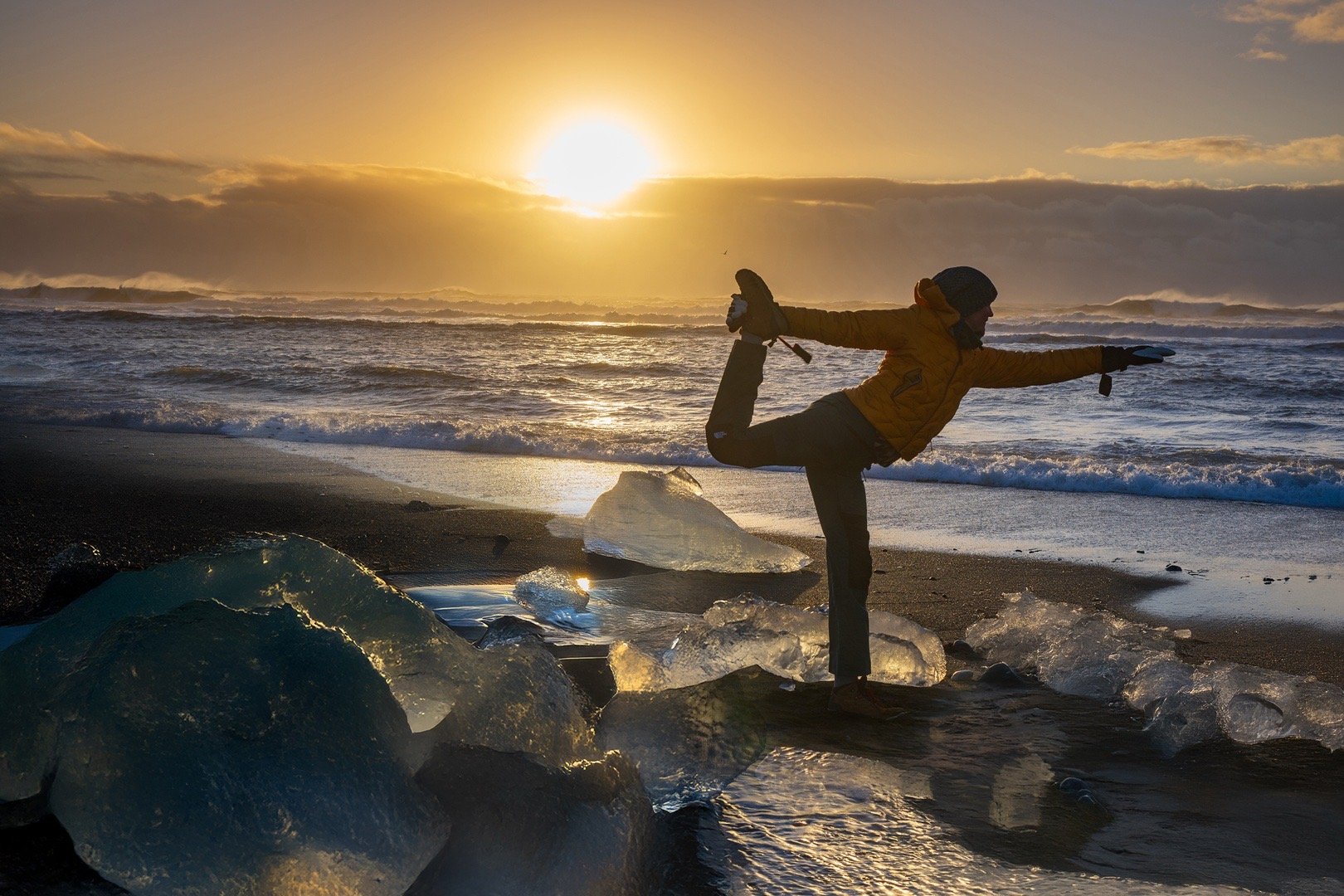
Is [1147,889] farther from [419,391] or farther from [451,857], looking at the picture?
[419,391]

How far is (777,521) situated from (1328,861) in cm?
561

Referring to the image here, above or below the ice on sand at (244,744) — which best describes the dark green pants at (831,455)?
above

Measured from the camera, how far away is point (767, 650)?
4574 mm

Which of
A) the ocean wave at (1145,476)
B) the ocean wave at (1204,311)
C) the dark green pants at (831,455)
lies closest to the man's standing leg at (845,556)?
the dark green pants at (831,455)

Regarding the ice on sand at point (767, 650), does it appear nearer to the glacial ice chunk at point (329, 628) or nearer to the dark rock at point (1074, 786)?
the glacial ice chunk at point (329, 628)

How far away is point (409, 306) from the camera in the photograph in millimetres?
64625

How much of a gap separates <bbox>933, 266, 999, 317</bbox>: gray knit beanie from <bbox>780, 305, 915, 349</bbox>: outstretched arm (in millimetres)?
151

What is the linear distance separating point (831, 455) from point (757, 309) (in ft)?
2.34

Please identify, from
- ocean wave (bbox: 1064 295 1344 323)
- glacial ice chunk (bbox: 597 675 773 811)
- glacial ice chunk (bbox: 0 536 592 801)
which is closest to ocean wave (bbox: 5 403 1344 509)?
glacial ice chunk (bbox: 597 675 773 811)

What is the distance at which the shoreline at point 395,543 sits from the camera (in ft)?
18.5

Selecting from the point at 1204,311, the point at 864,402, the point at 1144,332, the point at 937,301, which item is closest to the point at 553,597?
the point at 864,402

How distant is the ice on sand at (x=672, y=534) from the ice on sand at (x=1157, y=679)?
1648 mm

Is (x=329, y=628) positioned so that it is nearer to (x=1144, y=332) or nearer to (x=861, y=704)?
(x=861, y=704)

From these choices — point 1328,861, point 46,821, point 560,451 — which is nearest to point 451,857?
point 46,821
